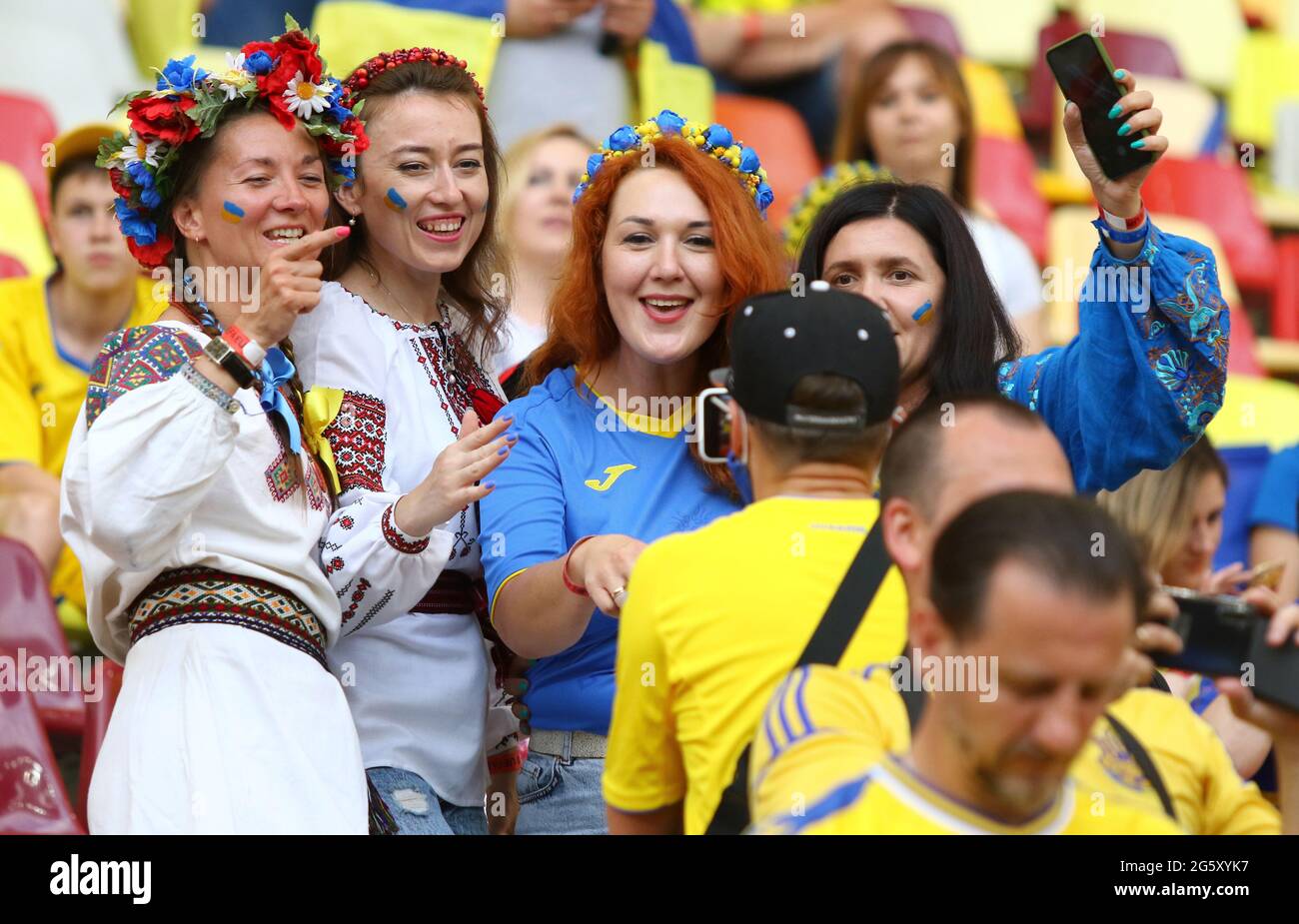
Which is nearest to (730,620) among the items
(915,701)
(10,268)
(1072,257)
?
(915,701)

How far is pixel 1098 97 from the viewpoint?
2711 mm

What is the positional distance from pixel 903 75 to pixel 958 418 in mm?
4200

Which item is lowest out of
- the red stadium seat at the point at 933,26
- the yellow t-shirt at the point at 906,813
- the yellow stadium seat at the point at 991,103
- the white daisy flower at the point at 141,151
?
the yellow t-shirt at the point at 906,813

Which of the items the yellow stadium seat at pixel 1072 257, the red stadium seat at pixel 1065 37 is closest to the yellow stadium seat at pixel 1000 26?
the red stadium seat at pixel 1065 37

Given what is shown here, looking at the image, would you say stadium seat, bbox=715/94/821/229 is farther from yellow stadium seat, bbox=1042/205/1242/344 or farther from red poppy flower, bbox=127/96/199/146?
red poppy flower, bbox=127/96/199/146

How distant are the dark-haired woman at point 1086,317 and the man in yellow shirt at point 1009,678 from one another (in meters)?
1.05

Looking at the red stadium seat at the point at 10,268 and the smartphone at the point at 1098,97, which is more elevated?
the smartphone at the point at 1098,97

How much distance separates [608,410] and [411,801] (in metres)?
0.81

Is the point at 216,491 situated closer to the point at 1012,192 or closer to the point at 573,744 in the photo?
the point at 573,744

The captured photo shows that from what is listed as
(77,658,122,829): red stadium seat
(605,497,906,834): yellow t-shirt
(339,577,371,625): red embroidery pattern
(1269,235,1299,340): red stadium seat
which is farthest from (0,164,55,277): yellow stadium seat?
(1269,235,1299,340): red stadium seat

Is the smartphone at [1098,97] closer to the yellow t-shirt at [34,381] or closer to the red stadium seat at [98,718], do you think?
the red stadium seat at [98,718]

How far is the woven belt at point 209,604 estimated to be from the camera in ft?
8.91

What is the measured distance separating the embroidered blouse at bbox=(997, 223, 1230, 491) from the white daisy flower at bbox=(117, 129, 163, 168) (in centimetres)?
165
